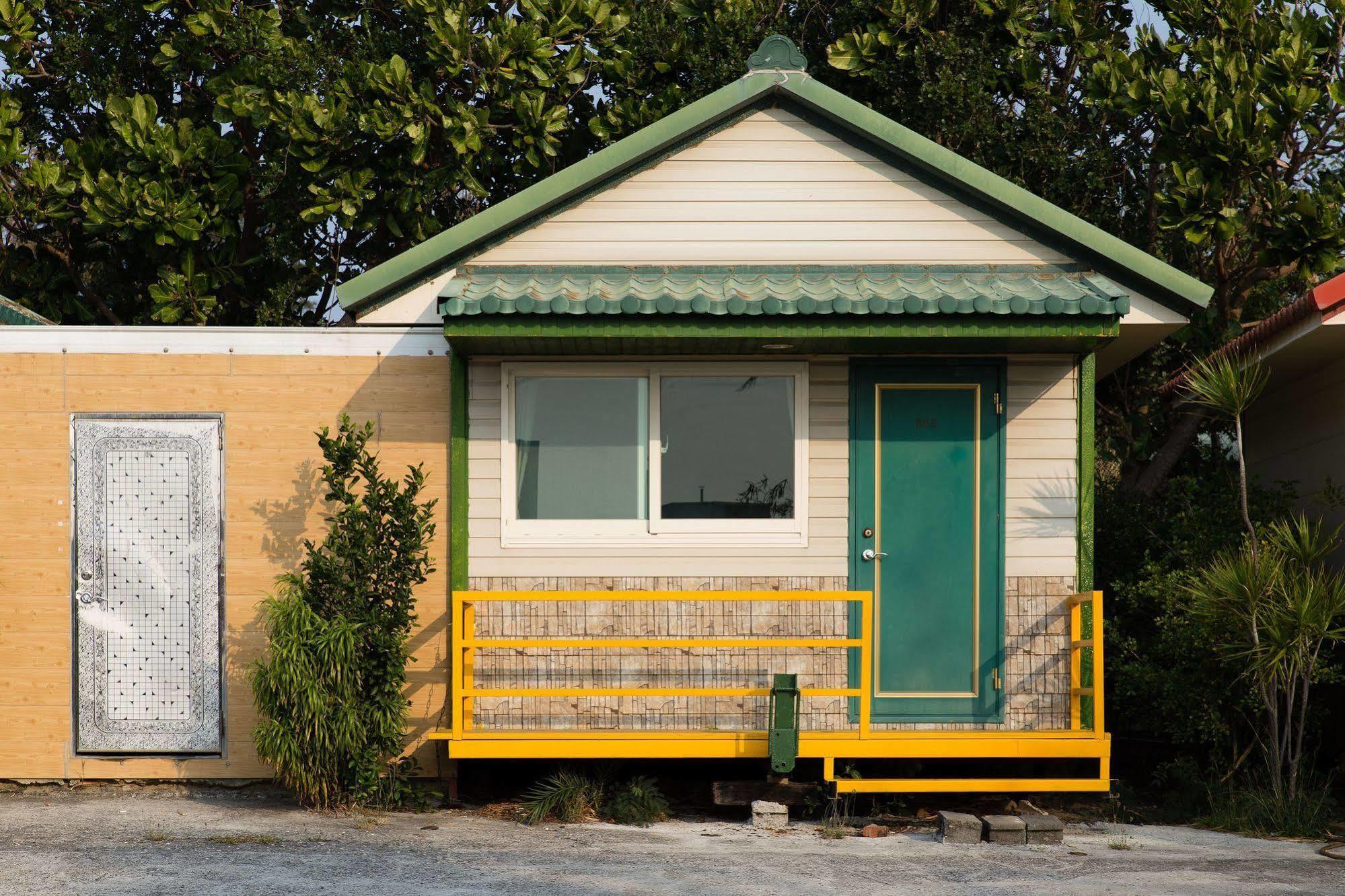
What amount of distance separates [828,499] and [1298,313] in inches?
128

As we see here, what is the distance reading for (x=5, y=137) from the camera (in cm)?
1336

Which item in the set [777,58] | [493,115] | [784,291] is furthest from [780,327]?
[493,115]

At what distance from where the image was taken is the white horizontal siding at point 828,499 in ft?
27.4

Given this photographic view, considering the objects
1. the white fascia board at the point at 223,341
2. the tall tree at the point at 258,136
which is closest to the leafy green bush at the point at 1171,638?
the white fascia board at the point at 223,341

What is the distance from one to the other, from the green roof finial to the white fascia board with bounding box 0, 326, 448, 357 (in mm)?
2682

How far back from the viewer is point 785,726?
307 inches

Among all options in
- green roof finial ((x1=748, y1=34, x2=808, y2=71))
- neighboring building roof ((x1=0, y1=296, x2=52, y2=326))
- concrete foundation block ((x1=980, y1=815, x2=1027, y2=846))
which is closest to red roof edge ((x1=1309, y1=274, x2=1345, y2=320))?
green roof finial ((x1=748, y1=34, x2=808, y2=71))

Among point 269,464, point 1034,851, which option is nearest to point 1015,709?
point 1034,851

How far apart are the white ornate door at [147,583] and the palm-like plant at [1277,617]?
20.2 feet

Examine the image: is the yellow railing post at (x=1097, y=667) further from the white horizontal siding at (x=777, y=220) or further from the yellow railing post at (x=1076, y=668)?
the white horizontal siding at (x=777, y=220)

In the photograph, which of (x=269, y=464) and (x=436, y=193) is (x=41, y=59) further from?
(x=269, y=464)

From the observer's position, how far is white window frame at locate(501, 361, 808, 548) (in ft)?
27.4

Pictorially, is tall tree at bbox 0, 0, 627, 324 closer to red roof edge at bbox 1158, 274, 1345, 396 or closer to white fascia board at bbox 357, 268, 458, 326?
white fascia board at bbox 357, 268, 458, 326

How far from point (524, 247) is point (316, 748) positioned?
10.9ft
